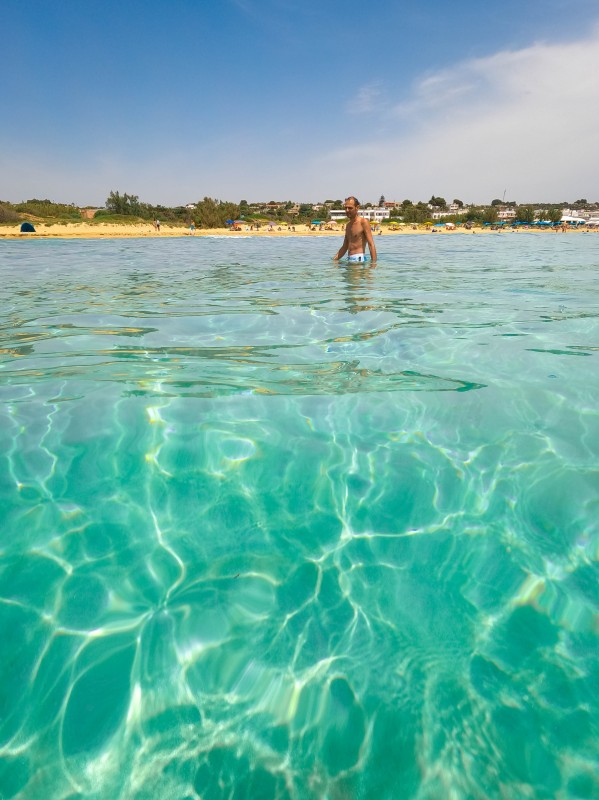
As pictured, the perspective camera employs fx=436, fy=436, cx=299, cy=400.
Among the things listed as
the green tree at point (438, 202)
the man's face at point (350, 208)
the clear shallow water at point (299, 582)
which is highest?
the green tree at point (438, 202)

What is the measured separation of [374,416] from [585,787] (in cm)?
187

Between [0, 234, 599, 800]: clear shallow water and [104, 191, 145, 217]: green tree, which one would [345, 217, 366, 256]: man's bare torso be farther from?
[104, 191, 145, 217]: green tree

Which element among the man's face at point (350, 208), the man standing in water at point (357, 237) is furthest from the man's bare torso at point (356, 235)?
the man's face at point (350, 208)

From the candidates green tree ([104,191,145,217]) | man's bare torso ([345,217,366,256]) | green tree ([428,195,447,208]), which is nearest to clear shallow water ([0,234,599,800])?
man's bare torso ([345,217,366,256])

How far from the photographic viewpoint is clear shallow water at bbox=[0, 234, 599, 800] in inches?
54.4

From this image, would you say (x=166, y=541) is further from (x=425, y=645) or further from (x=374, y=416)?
(x=374, y=416)

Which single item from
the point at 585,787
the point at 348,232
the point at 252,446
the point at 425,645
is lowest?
the point at 585,787

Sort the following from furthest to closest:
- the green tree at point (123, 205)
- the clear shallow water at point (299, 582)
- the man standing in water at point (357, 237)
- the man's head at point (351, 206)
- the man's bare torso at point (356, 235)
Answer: the green tree at point (123, 205), the man's bare torso at point (356, 235), the man standing in water at point (357, 237), the man's head at point (351, 206), the clear shallow water at point (299, 582)

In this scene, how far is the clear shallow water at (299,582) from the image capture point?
1.38 meters

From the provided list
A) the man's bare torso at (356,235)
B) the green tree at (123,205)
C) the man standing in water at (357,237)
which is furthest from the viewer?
the green tree at (123,205)

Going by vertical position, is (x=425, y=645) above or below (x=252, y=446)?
below

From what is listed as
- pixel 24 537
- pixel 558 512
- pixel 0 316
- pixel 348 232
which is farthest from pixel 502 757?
pixel 348 232

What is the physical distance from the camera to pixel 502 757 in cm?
137

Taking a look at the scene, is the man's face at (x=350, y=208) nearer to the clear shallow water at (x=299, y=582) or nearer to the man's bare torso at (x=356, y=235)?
the man's bare torso at (x=356, y=235)
